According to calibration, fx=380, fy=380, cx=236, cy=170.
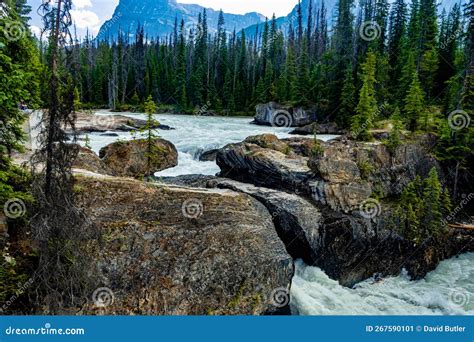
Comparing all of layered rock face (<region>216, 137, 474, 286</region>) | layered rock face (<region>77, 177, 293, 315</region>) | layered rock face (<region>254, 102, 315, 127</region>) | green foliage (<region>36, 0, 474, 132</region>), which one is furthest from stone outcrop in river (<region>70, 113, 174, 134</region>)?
layered rock face (<region>77, 177, 293, 315</region>)

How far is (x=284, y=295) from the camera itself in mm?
11234

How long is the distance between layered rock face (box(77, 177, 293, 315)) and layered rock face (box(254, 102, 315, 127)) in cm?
3774

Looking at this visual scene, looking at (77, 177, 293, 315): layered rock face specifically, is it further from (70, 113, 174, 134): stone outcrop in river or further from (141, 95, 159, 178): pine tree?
(70, 113, 174, 134): stone outcrop in river

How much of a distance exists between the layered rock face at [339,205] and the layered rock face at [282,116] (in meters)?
28.0

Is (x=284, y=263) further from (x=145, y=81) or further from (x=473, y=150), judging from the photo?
(x=145, y=81)

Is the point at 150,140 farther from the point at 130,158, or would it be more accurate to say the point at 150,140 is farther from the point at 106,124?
the point at 106,124

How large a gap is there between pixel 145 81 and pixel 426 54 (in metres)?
59.8

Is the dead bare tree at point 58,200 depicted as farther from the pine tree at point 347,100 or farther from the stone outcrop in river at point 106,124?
the pine tree at point 347,100

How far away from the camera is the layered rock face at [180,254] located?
9.90 meters

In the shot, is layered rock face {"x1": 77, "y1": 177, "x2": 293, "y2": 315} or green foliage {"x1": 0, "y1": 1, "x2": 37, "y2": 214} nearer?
green foliage {"x1": 0, "y1": 1, "x2": 37, "y2": 214}

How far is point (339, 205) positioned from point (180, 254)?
879 centimetres

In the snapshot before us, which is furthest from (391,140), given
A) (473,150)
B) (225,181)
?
(225,181)

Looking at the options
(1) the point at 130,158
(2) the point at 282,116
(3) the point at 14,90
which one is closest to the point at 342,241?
(1) the point at 130,158

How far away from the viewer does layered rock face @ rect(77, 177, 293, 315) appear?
32.5 ft
